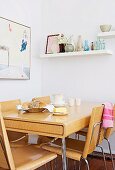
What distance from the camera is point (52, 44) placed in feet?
11.6

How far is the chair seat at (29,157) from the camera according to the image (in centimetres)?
165

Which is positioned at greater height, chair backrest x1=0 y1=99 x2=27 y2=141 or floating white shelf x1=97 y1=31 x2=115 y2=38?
floating white shelf x1=97 y1=31 x2=115 y2=38

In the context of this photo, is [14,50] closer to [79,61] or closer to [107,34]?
[79,61]

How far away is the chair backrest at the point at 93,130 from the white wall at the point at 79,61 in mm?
1274

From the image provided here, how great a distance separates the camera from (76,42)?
341 centimetres

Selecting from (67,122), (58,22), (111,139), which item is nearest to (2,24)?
(58,22)

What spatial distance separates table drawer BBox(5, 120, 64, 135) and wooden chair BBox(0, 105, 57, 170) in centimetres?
19

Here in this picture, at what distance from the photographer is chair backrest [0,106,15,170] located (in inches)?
60.1

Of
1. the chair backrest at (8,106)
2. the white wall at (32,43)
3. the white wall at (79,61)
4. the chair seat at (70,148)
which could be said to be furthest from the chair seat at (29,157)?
the white wall at (79,61)

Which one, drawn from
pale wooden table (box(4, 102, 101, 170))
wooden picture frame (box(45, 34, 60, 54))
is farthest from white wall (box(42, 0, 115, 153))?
pale wooden table (box(4, 102, 101, 170))

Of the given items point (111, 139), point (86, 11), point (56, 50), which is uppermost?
point (86, 11)

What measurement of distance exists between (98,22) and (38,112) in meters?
1.78

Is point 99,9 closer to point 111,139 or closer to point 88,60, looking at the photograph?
point 88,60

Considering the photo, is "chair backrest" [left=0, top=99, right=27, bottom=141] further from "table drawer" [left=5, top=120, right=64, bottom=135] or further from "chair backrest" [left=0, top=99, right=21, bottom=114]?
"table drawer" [left=5, top=120, right=64, bottom=135]
